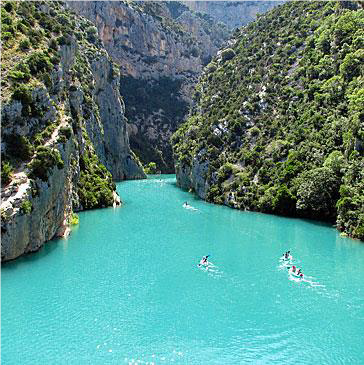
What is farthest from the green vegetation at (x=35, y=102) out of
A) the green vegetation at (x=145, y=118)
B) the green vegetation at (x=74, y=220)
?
the green vegetation at (x=145, y=118)

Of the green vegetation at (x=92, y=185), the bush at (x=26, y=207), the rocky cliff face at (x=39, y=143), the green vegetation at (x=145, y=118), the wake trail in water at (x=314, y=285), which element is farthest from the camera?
the green vegetation at (x=145, y=118)

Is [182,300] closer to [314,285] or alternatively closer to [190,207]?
[314,285]

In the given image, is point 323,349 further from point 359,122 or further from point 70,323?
point 359,122

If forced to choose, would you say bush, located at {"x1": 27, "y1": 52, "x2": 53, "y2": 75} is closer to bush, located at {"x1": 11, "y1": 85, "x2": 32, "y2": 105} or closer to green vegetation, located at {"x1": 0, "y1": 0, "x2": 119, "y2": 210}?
green vegetation, located at {"x1": 0, "y1": 0, "x2": 119, "y2": 210}

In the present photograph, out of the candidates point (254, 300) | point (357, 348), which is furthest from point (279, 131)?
point (357, 348)

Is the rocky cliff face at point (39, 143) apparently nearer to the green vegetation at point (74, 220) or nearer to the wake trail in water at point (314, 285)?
the green vegetation at point (74, 220)
